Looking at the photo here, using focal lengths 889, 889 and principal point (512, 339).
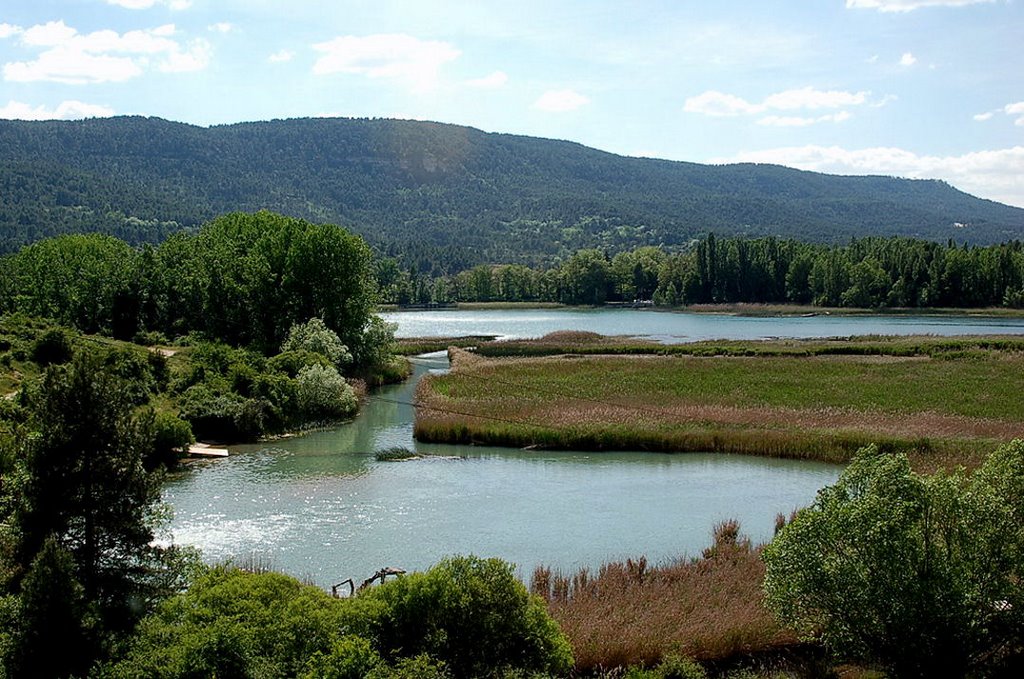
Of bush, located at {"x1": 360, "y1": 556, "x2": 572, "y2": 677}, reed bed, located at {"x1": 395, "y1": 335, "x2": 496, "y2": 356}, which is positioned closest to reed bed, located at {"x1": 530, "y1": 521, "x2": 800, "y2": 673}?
bush, located at {"x1": 360, "y1": 556, "x2": 572, "y2": 677}

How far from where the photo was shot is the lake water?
2386 centimetres

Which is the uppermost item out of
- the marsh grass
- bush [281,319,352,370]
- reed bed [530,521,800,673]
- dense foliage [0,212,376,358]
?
dense foliage [0,212,376,358]

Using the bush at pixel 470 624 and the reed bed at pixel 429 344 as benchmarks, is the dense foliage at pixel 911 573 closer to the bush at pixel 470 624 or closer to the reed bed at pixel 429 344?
the bush at pixel 470 624

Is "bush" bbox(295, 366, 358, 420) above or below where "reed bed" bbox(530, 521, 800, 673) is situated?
above

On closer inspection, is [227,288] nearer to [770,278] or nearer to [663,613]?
[663,613]

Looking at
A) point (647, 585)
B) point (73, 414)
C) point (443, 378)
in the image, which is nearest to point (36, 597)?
point (73, 414)

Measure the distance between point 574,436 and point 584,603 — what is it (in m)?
19.4

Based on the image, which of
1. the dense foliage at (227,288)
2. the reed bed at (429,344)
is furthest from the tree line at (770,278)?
the dense foliage at (227,288)

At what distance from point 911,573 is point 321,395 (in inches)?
1359

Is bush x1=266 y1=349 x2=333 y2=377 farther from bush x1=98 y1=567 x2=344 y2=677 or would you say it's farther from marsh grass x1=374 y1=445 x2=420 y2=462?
bush x1=98 y1=567 x2=344 y2=677

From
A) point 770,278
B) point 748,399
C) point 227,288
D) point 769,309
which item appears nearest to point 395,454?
point 748,399

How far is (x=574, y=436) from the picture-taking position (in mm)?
37500

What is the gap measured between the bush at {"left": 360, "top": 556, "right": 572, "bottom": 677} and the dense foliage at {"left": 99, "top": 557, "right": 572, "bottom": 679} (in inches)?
0.6

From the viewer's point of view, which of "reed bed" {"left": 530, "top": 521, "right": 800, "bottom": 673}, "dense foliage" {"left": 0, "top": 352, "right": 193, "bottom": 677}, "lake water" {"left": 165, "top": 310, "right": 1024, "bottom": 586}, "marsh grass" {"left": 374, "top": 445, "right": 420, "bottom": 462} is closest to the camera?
"dense foliage" {"left": 0, "top": 352, "right": 193, "bottom": 677}
